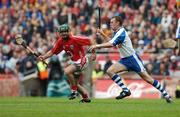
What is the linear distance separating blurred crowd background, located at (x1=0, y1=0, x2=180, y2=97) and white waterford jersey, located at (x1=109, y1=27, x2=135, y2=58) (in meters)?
8.50

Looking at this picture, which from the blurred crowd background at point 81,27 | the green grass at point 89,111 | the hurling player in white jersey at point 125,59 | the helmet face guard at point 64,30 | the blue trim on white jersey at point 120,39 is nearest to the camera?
the green grass at point 89,111

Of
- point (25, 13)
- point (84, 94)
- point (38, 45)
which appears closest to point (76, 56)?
point (84, 94)

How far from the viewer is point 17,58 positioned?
3344 centimetres

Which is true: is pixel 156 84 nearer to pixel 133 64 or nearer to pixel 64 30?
pixel 133 64

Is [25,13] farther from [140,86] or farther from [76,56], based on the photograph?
[76,56]

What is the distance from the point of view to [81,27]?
113 feet

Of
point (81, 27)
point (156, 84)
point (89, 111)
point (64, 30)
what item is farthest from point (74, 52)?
point (81, 27)

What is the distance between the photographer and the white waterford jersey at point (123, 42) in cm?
2097

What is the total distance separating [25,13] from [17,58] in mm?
3808

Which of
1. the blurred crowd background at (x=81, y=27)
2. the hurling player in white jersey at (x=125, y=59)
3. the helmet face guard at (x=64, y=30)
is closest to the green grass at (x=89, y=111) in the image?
the hurling player in white jersey at (x=125, y=59)

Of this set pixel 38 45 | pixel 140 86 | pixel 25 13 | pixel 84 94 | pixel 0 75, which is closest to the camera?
pixel 84 94

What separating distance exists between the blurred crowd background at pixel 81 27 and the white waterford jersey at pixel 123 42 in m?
8.50

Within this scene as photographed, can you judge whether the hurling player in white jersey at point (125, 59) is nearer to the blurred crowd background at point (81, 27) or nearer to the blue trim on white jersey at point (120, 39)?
the blue trim on white jersey at point (120, 39)

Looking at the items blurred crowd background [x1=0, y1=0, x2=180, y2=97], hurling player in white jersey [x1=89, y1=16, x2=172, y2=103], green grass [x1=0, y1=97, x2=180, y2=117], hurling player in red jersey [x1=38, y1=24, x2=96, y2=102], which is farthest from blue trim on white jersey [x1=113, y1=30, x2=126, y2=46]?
blurred crowd background [x1=0, y1=0, x2=180, y2=97]
